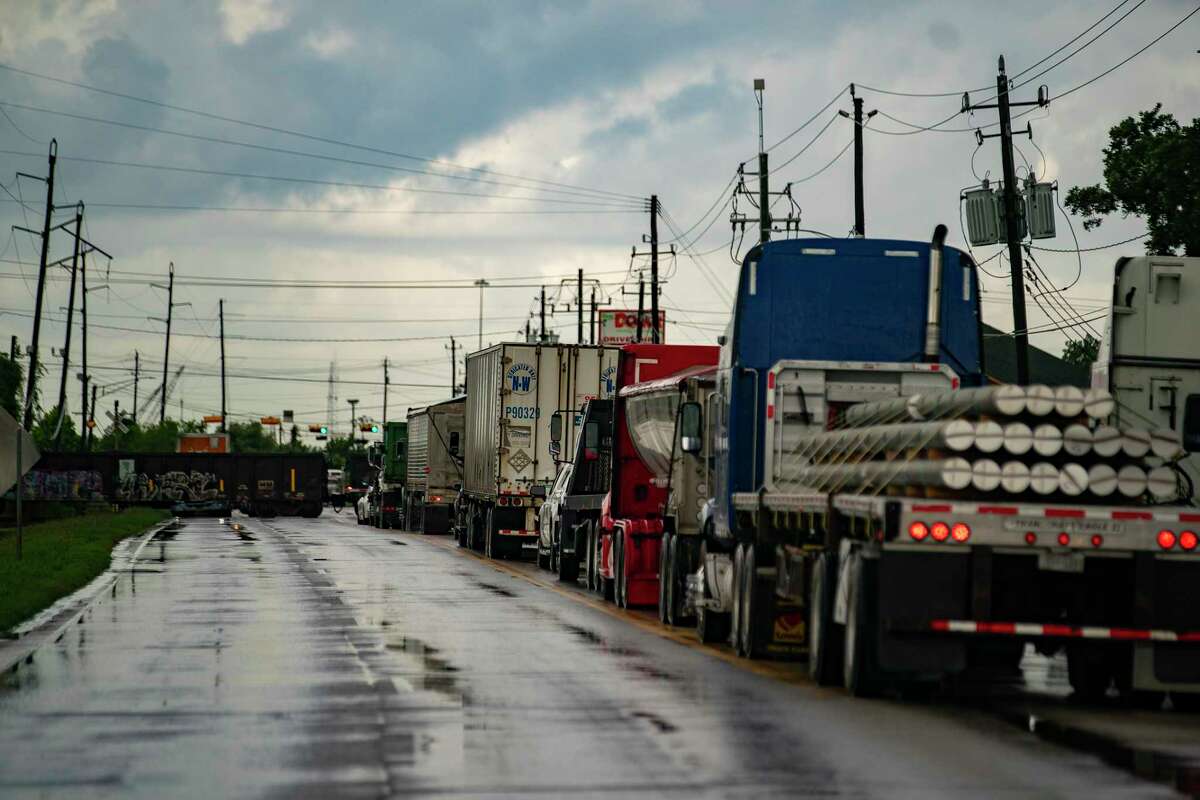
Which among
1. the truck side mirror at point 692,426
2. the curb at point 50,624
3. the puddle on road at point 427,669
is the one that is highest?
the truck side mirror at point 692,426

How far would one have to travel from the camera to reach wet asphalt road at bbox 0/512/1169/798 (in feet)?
31.2

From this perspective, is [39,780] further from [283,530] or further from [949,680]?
[283,530]

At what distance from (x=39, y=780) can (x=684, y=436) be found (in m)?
10.9

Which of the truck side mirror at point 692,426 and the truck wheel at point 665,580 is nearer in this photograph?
the truck side mirror at point 692,426

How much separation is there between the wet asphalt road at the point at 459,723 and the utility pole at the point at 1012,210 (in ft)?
52.3

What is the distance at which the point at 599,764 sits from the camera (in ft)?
33.1

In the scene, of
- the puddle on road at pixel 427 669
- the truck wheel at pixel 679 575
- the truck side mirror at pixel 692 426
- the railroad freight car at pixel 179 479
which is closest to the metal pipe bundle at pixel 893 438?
the truck side mirror at pixel 692 426

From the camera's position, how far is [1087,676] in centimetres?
1393

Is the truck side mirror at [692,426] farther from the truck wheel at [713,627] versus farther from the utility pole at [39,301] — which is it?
the utility pole at [39,301]

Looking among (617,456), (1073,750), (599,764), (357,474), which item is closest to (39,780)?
(599,764)

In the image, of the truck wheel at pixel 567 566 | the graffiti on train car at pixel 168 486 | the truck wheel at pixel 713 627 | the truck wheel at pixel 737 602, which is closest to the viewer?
the truck wheel at pixel 737 602

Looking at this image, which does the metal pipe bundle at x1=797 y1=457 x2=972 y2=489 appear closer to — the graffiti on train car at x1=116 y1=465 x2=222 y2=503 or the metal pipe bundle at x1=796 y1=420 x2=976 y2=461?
the metal pipe bundle at x1=796 y1=420 x2=976 y2=461

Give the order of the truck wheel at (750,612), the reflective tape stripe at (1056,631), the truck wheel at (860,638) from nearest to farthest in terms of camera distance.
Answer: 1. the reflective tape stripe at (1056,631)
2. the truck wheel at (860,638)
3. the truck wheel at (750,612)

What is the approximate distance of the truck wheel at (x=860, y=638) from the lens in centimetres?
1263
